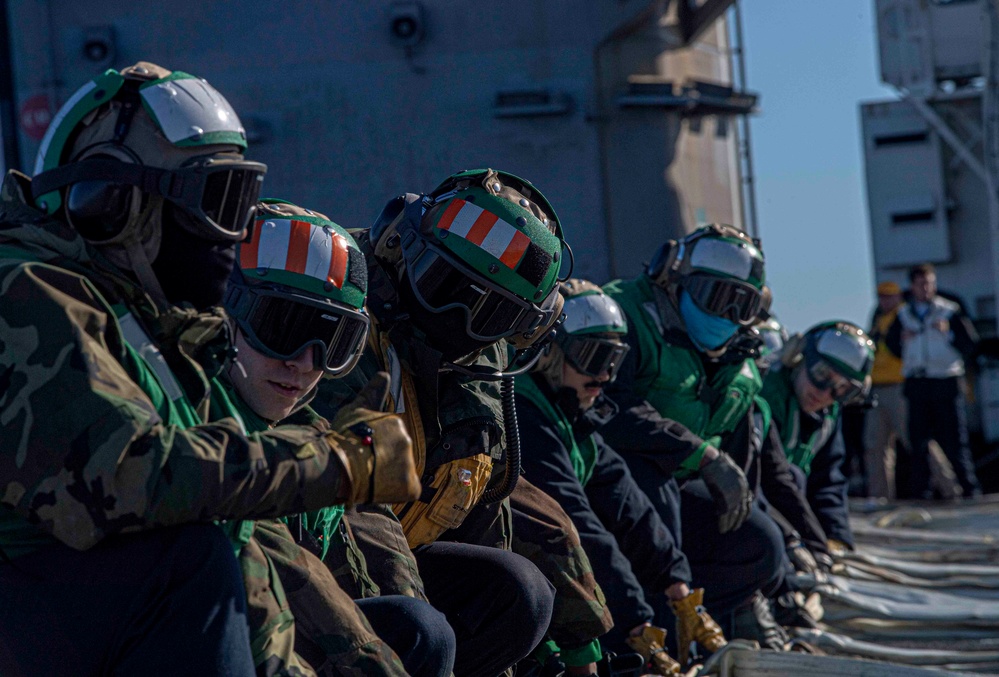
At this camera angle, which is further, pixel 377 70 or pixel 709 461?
pixel 377 70

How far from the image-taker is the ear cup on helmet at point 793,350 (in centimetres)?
729

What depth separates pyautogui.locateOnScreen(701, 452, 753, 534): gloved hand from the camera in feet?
17.4

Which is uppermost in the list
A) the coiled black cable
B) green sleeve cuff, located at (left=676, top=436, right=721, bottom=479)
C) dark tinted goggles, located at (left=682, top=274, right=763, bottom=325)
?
dark tinted goggles, located at (left=682, top=274, right=763, bottom=325)

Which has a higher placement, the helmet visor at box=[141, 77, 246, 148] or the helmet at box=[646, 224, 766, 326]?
the helmet visor at box=[141, 77, 246, 148]

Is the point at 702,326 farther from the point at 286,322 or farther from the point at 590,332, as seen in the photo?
the point at 286,322

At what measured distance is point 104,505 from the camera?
1.96m

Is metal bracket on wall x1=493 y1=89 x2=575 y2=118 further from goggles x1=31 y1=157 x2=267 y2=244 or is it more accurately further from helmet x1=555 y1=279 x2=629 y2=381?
goggles x1=31 y1=157 x2=267 y2=244

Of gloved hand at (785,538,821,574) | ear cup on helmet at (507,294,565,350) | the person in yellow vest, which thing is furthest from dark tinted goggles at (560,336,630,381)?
the person in yellow vest

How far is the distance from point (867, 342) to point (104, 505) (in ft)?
19.1

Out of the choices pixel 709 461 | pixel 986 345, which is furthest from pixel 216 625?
pixel 986 345

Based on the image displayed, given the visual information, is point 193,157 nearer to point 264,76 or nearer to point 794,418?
point 794,418

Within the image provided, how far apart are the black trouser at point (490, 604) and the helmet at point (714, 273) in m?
2.41

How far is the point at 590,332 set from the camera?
441 centimetres

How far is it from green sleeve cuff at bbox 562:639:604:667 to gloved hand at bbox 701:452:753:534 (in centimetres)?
169
